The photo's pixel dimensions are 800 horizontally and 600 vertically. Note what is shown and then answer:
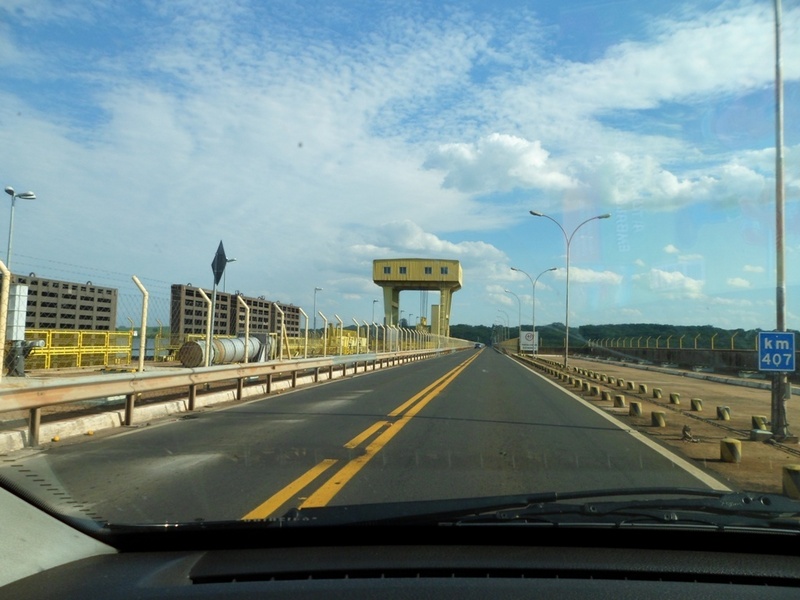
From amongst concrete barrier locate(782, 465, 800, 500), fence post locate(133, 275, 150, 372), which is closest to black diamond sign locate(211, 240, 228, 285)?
fence post locate(133, 275, 150, 372)

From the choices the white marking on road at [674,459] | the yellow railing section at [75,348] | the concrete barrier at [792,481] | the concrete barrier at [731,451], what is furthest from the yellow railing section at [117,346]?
the concrete barrier at [792,481]

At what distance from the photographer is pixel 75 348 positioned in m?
26.4

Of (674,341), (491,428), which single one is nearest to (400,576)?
(491,428)

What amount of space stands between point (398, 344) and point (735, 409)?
31.6 m

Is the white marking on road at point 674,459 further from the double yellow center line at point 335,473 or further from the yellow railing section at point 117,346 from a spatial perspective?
the yellow railing section at point 117,346

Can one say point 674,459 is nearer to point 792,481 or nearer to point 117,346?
point 792,481

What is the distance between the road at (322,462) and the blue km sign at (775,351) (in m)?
2.31

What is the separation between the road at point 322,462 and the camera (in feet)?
20.8

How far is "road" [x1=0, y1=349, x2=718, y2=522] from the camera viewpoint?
6.34 meters

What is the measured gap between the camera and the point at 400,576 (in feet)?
11.0

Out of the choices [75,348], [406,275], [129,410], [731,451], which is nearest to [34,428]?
[129,410]

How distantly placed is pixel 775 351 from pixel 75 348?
23818 mm

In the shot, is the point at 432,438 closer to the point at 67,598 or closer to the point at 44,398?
the point at 44,398

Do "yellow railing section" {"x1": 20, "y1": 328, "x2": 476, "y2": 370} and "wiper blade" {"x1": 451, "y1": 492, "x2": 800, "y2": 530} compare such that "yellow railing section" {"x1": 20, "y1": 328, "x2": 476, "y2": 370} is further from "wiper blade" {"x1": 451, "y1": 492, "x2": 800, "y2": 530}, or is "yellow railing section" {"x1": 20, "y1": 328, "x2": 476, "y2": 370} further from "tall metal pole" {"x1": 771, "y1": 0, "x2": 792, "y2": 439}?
"wiper blade" {"x1": 451, "y1": 492, "x2": 800, "y2": 530}
